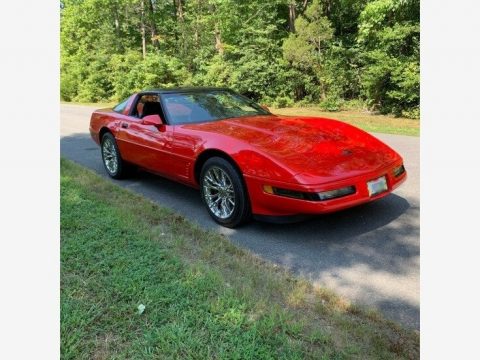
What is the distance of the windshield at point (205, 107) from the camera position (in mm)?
4930

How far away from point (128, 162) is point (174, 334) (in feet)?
12.8

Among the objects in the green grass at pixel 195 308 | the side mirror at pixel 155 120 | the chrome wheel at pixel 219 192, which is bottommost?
the green grass at pixel 195 308

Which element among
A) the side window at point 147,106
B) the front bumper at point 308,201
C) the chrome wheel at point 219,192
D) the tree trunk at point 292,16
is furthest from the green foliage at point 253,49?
the chrome wheel at point 219,192

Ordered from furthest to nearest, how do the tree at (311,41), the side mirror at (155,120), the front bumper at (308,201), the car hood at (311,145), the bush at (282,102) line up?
the bush at (282,102) → the tree at (311,41) → the side mirror at (155,120) → the car hood at (311,145) → the front bumper at (308,201)

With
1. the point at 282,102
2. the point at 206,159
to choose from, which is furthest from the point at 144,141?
the point at 282,102

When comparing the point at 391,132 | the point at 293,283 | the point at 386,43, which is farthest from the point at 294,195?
the point at 386,43

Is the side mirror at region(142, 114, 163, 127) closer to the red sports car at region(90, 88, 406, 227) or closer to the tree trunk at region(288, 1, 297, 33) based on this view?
the red sports car at region(90, 88, 406, 227)

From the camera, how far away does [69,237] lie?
381 cm

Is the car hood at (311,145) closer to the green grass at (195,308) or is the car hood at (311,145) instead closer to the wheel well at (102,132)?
the green grass at (195,308)

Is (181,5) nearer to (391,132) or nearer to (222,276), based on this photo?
(391,132)

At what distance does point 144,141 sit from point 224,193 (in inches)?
61.5

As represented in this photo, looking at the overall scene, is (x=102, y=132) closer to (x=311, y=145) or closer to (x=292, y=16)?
(x=311, y=145)

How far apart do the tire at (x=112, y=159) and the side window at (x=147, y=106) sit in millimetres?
684
